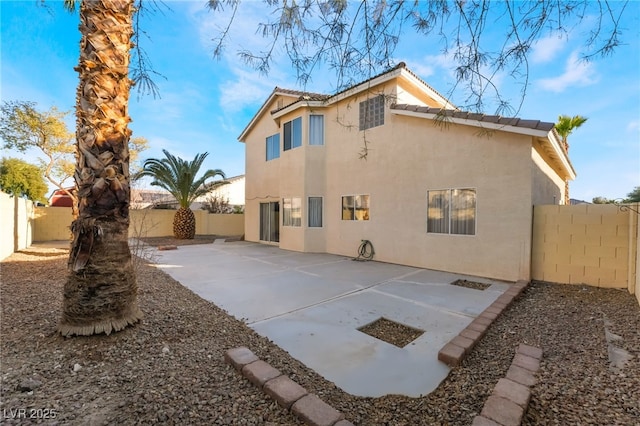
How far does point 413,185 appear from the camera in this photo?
966 cm

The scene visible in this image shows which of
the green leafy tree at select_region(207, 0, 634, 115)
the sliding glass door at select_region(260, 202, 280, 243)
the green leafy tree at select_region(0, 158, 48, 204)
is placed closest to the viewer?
the green leafy tree at select_region(207, 0, 634, 115)

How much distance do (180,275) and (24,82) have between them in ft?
19.1

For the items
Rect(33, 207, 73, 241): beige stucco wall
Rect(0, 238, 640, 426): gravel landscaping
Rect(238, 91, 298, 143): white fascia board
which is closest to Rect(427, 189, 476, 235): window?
Rect(0, 238, 640, 426): gravel landscaping

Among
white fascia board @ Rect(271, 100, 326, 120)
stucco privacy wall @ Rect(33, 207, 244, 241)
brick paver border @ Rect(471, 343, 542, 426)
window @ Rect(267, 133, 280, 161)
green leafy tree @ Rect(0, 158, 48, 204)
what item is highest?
white fascia board @ Rect(271, 100, 326, 120)

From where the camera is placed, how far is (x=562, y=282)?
7336 mm

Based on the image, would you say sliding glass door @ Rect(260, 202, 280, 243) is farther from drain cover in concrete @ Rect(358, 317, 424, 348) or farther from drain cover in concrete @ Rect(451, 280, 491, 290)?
drain cover in concrete @ Rect(358, 317, 424, 348)

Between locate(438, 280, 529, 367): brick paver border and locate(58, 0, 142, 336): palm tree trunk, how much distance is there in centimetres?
411

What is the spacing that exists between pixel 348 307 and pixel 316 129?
31.9ft

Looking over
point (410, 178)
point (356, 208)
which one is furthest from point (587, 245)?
point (356, 208)

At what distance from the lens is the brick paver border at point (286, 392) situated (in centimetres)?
222

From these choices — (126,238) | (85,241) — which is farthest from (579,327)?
(85,241)

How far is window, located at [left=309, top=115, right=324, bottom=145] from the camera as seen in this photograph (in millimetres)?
13172

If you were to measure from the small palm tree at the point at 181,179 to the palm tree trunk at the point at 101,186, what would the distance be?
14.4m

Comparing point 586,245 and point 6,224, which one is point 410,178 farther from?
point 6,224
